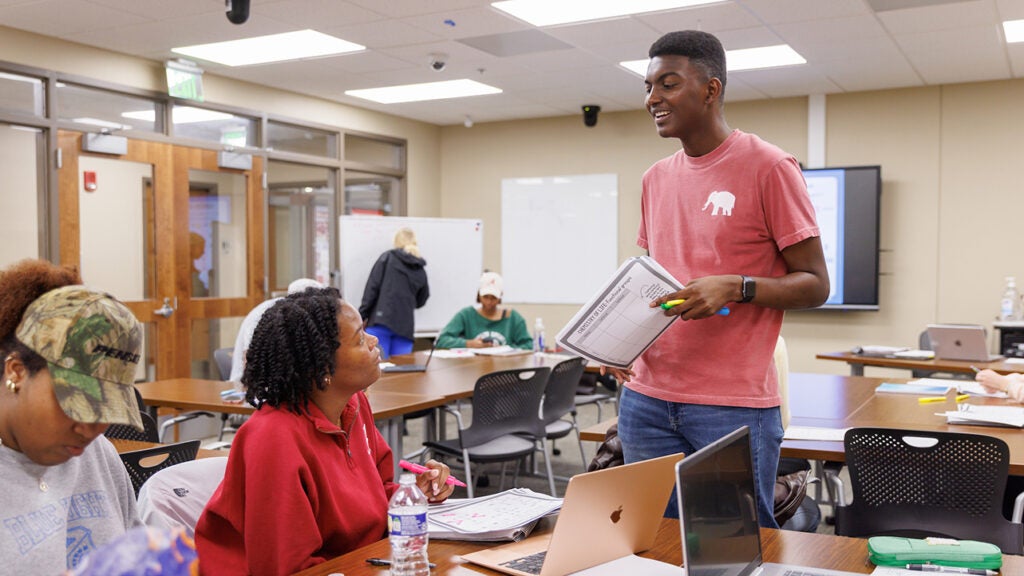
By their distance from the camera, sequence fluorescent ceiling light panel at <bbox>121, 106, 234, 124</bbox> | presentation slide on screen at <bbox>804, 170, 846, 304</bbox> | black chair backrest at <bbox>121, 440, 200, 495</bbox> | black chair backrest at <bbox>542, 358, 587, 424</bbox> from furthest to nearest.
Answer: presentation slide on screen at <bbox>804, 170, 846, 304</bbox>
fluorescent ceiling light panel at <bbox>121, 106, 234, 124</bbox>
black chair backrest at <bbox>542, 358, 587, 424</bbox>
black chair backrest at <bbox>121, 440, 200, 495</bbox>

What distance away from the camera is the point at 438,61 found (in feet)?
22.1

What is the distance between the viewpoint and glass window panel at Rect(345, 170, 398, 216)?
8.94 meters

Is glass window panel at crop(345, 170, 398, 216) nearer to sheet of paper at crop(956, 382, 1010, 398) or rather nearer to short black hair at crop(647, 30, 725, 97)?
sheet of paper at crop(956, 382, 1010, 398)

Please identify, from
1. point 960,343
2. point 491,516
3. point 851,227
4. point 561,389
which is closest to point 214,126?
point 561,389

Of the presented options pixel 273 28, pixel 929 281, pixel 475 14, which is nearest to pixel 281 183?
pixel 273 28

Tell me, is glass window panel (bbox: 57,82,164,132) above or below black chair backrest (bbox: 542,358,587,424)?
above

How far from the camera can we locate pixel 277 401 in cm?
181

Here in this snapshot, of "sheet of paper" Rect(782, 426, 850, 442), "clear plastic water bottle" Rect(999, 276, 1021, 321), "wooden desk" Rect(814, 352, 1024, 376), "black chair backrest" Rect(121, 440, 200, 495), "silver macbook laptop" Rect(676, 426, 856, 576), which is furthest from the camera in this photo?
"clear plastic water bottle" Rect(999, 276, 1021, 321)

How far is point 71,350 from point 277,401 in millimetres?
655

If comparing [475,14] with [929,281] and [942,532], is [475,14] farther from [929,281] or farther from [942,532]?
[929,281]

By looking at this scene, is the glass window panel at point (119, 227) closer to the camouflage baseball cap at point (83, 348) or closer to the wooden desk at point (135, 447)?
the wooden desk at point (135, 447)

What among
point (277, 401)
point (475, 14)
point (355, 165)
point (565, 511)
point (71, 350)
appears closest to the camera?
point (71, 350)

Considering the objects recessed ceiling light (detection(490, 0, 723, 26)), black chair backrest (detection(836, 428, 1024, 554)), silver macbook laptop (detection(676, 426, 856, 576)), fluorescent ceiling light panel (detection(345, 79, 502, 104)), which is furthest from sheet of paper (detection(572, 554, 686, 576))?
fluorescent ceiling light panel (detection(345, 79, 502, 104))

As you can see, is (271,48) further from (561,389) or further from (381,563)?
(381,563)
